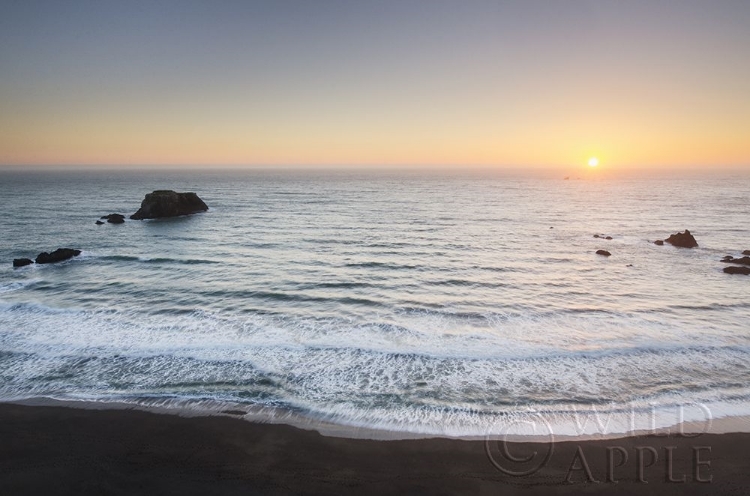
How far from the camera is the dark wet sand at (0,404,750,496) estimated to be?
10031 mm

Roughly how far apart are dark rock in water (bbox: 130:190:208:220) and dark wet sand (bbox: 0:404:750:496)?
55.4 metres

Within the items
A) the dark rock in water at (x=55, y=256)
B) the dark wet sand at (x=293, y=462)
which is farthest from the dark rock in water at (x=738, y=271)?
the dark rock in water at (x=55, y=256)

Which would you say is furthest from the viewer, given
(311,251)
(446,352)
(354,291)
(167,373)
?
(311,251)

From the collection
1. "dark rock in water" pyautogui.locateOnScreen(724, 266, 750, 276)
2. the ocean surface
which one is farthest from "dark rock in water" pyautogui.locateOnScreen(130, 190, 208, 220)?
"dark rock in water" pyautogui.locateOnScreen(724, 266, 750, 276)

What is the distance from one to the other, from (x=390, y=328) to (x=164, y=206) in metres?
56.0

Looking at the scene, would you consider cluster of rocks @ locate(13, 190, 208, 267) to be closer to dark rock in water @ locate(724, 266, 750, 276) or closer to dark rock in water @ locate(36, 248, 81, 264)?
Result: dark rock in water @ locate(36, 248, 81, 264)

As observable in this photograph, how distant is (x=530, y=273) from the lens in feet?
103

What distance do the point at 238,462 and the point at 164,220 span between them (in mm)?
58854

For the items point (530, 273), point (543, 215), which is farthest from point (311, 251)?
point (543, 215)

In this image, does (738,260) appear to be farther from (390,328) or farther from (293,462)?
(293,462)

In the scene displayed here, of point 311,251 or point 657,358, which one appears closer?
point 657,358

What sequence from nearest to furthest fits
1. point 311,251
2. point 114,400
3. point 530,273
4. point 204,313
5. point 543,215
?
point 114,400, point 204,313, point 530,273, point 311,251, point 543,215

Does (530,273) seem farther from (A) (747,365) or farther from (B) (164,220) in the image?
(B) (164,220)

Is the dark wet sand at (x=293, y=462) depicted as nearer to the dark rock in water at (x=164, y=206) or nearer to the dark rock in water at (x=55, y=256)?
the dark rock in water at (x=55, y=256)
